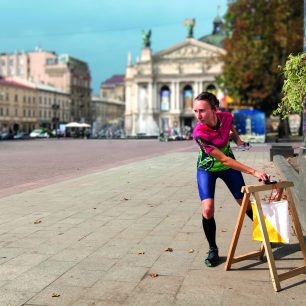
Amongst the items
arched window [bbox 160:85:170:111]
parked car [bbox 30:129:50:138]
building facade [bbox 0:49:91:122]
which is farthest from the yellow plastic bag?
building facade [bbox 0:49:91:122]

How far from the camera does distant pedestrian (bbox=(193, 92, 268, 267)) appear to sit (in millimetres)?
4844

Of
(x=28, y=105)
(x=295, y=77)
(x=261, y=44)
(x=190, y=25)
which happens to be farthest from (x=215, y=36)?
(x=295, y=77)

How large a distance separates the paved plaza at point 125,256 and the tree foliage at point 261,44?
1188 inches

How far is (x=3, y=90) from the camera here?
106688mm

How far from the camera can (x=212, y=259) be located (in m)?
4.99

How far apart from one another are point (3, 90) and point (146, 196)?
337 ft

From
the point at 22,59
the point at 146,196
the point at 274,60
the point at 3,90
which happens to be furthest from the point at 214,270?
the point at 22,59

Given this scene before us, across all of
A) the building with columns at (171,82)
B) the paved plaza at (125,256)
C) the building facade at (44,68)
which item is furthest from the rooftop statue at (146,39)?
the paved plaza at (125,256)

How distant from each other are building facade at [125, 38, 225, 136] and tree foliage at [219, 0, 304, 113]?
70.9 meters

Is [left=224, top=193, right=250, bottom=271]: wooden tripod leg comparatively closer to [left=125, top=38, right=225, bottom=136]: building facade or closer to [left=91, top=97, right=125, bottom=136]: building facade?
[left=125, top=38, right=225, bottom=136]: building facade

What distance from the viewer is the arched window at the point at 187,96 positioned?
114 m

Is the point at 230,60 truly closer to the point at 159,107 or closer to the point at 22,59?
the point at 159,107

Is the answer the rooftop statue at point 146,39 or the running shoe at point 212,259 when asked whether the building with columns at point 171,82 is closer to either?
the rooftop statue at point 146,39

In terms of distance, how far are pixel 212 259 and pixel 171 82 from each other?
364 ft
